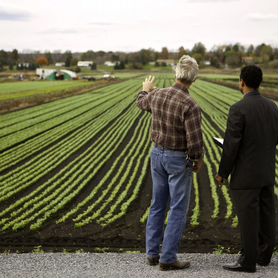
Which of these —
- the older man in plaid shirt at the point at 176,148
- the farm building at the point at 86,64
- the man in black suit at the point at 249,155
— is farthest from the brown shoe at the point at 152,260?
the farm building at the point at 86,64

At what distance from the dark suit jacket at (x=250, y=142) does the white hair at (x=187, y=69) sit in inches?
18.3

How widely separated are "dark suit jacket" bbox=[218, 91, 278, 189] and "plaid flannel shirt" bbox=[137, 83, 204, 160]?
275 mm

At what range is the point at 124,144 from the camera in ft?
62.5

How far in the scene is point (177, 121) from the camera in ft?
14.9

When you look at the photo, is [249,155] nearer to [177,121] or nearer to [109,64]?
[177,121]

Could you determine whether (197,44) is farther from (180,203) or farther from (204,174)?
(180,203)

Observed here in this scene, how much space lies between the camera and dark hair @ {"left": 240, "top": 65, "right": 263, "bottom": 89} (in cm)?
446

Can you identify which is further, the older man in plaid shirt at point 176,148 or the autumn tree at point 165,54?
the autumn tree at point 165,54

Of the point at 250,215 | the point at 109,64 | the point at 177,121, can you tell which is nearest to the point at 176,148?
the point at 177,121

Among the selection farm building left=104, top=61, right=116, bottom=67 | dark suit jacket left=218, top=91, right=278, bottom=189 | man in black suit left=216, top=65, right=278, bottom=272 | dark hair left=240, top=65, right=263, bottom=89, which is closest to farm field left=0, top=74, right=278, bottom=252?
man in black suit left=216, top=65, right=278, bottom=272

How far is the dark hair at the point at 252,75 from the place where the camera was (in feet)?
Result: 14.6

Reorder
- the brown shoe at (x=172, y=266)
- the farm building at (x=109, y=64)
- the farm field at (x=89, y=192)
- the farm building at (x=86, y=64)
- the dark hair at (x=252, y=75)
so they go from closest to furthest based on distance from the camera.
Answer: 1. the dark hair at (x=252, y=75)
2. the brown shoe at (x=172, y=266)
3. the farm field at (x=89, y=192)
4. the farm building at (x=109, y=64)
5. the farm building at (x=86, y=64)

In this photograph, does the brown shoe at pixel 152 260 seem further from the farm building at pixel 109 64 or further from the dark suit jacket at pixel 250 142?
the farm building at pixel 109 64

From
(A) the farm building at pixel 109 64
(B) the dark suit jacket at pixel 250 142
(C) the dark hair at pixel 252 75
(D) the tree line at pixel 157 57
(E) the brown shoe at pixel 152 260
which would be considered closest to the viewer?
(B) the dark suit jacket at pixel 250 142
